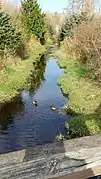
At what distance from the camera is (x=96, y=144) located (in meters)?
2.55

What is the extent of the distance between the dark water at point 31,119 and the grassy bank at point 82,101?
605mm

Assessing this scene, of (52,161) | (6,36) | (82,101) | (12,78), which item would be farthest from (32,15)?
(52,161)

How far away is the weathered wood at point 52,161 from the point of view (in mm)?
2240

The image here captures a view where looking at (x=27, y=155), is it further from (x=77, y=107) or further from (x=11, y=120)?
(x=77, y=107)

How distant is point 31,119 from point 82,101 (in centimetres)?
302

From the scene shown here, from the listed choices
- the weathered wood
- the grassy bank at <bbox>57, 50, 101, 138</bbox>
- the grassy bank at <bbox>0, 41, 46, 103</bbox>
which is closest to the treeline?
the grassy bank at <bbox>0, 41, 46, 103</bbox>

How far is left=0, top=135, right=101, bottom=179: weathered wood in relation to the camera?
2240mm

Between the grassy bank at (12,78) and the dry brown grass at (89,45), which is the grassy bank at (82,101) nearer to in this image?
the dry brown grass at (89,45)

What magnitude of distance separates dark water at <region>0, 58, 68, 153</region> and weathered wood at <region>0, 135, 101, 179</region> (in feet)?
26.2

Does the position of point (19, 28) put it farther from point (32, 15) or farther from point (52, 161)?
point (52, 161)

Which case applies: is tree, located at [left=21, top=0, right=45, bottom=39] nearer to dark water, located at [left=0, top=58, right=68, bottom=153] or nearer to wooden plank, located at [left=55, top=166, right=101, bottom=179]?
dark water, located at [left=0, top=58, right=68, bottom=153]

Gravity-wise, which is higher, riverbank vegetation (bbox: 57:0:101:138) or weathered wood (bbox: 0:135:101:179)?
riverbank vegetation (bbox: 57:0:101:138)

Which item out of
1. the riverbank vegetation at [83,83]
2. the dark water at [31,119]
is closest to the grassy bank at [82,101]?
the riverbank vegetation at [83,83]

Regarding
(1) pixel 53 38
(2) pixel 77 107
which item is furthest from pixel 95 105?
(1) pixel 53 38
